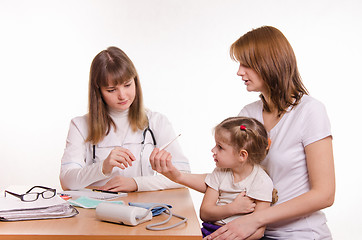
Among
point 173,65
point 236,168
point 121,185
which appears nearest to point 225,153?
point 236,168

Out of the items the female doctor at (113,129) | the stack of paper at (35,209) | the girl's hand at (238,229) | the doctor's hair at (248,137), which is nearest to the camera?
the stack of paper at (35,209)

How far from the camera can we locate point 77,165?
228 centimetres

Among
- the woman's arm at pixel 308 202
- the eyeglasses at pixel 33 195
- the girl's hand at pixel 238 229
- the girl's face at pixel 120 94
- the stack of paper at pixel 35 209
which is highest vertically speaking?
the girl's face at pixel 120 94

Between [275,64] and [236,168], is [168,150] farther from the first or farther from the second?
[275,64]

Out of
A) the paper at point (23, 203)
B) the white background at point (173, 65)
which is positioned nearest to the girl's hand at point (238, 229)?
the paper at point (23, 203)

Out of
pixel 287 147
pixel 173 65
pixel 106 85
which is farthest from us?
pixel 173 65

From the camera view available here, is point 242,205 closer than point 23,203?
No

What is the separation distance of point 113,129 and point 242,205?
0.97 m

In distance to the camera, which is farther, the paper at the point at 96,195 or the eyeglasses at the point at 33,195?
the paper at the point at 96,195

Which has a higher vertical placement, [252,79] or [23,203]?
[252,79]

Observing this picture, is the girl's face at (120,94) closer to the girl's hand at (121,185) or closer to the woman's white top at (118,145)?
the woman's white top at (118,145)

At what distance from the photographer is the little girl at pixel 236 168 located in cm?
174

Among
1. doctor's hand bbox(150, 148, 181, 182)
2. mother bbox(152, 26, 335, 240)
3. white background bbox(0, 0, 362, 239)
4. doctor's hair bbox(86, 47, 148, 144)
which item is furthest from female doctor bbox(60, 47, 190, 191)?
white background bbox(0, 0, 362, 239)

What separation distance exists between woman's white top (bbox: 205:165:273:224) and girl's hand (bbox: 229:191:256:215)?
24 millimetres
